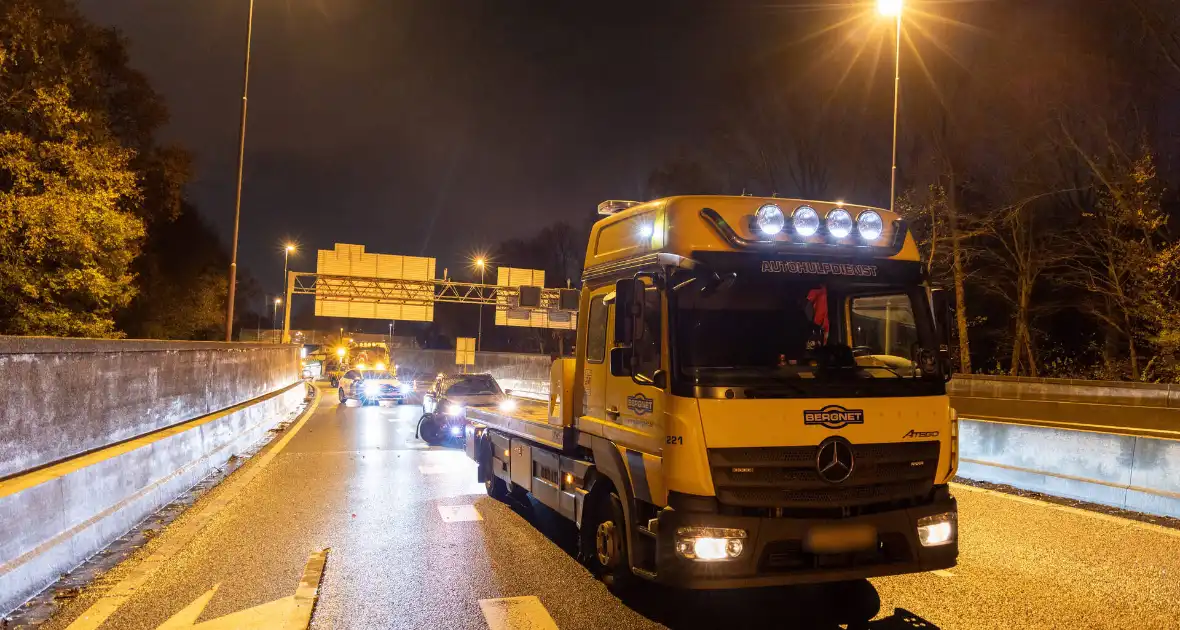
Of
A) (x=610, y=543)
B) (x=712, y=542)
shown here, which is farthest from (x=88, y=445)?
(x=712, y=542)

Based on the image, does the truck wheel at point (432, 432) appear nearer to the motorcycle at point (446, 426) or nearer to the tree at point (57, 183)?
the motorcycle at point (446, 426)

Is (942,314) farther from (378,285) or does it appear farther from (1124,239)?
(378,285)

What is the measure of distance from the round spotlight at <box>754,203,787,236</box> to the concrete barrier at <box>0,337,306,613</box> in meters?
5.39

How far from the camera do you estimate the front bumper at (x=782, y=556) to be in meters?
4.95

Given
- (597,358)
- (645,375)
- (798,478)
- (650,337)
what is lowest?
(798,478)

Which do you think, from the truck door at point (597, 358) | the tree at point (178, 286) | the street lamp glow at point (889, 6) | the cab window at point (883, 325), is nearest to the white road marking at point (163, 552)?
the truck door at point (597, 358)

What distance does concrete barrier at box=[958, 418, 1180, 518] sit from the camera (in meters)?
8.74

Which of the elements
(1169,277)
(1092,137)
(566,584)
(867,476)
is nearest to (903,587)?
(867,476)

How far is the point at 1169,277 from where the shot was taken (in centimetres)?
2534

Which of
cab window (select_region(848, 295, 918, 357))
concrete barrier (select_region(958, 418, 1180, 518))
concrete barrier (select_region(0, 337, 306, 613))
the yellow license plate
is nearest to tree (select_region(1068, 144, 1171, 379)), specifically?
concrete barrier (select_region(958, 418, 1180, 518))

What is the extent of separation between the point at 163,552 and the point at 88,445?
5.13ft

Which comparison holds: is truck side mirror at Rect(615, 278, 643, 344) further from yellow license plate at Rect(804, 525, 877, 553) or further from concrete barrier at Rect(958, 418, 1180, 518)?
concrete barrier at Rect(958, 418, 1180, 518)

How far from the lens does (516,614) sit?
5.53 meters

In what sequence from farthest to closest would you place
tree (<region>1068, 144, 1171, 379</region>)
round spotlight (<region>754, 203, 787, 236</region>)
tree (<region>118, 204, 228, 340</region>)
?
tree (<region>118, 204, 228, 340</region>), tree (<region>1068, 144, 1171, 379</region>), round spotlight (<region>754, 203, 787, 236</region>)
